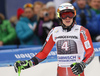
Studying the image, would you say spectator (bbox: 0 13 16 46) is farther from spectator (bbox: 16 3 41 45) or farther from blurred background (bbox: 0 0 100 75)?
spectator (bbox: 16 3 41 45)

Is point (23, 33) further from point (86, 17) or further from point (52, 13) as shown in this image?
point (86, 17)

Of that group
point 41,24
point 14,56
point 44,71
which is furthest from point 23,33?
point 44,71

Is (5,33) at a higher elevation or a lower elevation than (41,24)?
lower

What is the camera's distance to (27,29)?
5516mm

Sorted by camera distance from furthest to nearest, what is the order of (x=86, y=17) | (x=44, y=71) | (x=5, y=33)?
(x=5, y=33), (x=86, y=17), (x=44, y=71)

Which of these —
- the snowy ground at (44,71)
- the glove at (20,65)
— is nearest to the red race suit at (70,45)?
the glove at (20,65)

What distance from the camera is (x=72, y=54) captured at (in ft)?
9.43

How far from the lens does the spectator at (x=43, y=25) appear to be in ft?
17.3

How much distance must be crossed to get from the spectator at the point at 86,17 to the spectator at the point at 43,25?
2.35ft

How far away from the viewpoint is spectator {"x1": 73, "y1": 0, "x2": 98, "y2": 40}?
199 inches

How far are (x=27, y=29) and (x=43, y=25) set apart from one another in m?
0.49

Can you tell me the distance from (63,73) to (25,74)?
40.5 inches

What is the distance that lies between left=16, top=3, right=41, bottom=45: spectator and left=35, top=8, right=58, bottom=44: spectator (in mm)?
220

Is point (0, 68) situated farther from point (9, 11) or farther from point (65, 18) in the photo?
point (9, 11)
